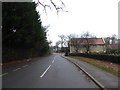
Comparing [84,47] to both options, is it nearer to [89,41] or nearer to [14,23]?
[89,41]

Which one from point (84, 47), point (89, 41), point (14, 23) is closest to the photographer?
point (14, 23)

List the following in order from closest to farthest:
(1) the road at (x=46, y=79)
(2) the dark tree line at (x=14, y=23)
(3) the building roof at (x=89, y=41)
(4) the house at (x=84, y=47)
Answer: (1) the road at (x=46, y=79) < (2) the dark tree line at (x=14, y=23) < (3) the building roof at (x=89, y=41) < (4) the house at (x=84, y=47)

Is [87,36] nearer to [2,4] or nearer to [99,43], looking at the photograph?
[99,43]

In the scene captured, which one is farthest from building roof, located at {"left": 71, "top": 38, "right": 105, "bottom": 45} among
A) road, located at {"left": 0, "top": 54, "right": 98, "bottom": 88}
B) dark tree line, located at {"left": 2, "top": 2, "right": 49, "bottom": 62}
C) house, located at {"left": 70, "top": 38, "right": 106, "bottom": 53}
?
road, located at {"left": 0, "top": 54, "right": 98, "bottom": 88}

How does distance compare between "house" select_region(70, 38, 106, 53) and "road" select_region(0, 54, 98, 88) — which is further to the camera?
"house" select_region(70, 38, 106, 53)

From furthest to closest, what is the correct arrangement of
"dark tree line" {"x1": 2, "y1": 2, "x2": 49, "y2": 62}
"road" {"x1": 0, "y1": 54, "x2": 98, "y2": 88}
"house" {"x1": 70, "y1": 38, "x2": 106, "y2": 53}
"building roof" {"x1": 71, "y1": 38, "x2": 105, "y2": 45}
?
"house" {"x1": 70, "y1": 38, "x2": 106, "y2": 53} < "building roof" {"x1": 71, "y1": 38, "x2": 105, "y2": 45} < "dark tree line" {"x1": 2, "y1": 2, "x2": 49, "y2": 62} < "road" {"x1": 0, "y1": 54, "x2": 98, "y2": 88}

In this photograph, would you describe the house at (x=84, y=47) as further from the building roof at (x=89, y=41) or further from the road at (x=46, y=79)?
the road at (x=46, y=79)

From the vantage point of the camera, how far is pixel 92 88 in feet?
31.6

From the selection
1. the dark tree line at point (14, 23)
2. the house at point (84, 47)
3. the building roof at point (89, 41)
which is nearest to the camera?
the dark tree line at point (14, 23)

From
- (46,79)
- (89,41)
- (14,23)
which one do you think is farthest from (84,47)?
(46,79)

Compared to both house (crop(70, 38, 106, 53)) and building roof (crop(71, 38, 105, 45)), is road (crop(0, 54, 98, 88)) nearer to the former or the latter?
building roof (crop(71, 38, 105, 45))

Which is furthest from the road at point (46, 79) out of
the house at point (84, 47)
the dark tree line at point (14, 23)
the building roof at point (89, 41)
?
the house at point (84, 47)

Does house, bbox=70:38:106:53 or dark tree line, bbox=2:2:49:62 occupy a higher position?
dark tree line, bbox=2:2:49:62

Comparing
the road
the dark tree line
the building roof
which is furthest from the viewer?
the building roof
